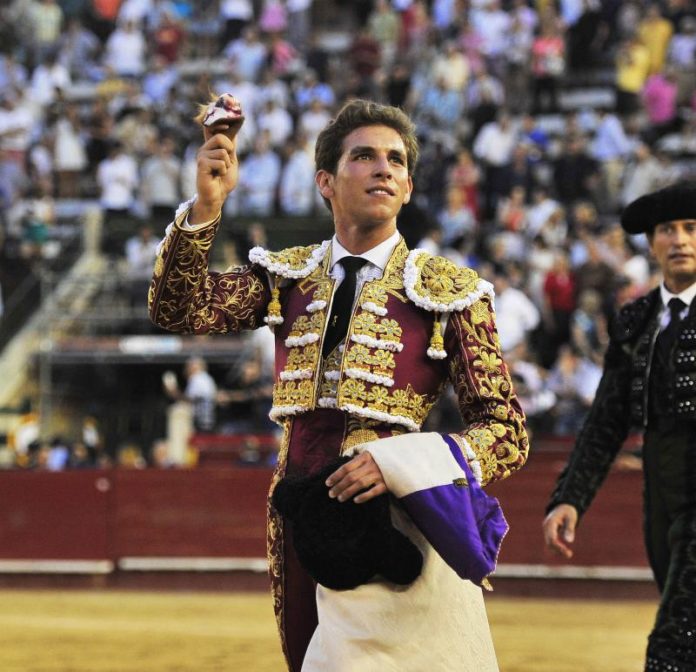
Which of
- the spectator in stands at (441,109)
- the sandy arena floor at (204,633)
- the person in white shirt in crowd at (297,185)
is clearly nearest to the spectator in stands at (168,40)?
the person in white shirt in crowd at (297,185)

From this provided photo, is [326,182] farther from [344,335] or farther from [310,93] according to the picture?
[310,93]

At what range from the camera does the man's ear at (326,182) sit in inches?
126

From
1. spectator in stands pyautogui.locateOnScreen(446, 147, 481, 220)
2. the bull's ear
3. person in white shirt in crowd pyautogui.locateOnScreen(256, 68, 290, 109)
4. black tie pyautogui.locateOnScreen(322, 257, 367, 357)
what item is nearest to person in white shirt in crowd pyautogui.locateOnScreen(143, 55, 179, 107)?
person in white shirt in crowd pyautogui.locateOnScreen(256, 68, 290, 109)

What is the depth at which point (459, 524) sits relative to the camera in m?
2.78

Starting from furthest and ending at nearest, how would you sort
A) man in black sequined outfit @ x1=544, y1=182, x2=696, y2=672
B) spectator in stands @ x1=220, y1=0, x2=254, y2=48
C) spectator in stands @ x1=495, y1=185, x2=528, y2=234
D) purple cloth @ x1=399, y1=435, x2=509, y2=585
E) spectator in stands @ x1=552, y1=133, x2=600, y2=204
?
1. spectator in stands @ x1=220, y1=0, x2=254, y2=48
2. spectator in stands @ x1=552, y1=133, x2=600, y2=204
3. spectator in stands @ x1=495, y1=185, x2=528, y2=234
4. man in black sequined outfit @ x1=544, y1=182, x2=696, y2=672
5. purple cloth @ x1=399, y1=435, x2=509, y2=585

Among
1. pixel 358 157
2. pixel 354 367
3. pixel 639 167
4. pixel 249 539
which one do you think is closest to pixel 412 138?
pixel 358 157

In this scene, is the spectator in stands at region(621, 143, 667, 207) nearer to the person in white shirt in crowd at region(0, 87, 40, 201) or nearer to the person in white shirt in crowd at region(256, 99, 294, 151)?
the person in white shirt in crowd at region(256, 99, 294, 151)

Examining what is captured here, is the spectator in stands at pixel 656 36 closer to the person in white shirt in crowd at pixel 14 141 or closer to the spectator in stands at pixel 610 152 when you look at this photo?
the spectator in stands at pixel 610 152

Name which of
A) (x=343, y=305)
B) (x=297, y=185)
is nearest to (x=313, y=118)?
(x=297, y=185)

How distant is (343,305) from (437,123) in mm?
10642

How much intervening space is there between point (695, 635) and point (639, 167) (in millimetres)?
8655

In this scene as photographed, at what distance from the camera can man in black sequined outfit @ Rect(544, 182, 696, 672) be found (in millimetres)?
3963

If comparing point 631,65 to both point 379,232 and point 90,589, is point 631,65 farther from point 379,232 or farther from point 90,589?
point 379,232

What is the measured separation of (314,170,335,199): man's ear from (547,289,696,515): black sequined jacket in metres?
1.24
